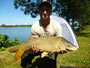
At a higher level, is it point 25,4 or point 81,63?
point 25,4

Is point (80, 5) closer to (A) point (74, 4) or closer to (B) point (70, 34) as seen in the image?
(A) point (74, 4)

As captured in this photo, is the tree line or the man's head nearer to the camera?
the man's head

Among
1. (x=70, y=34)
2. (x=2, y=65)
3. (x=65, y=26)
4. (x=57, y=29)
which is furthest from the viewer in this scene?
(x=65, y=26)

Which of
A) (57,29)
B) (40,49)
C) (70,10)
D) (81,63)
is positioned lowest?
(81,63)

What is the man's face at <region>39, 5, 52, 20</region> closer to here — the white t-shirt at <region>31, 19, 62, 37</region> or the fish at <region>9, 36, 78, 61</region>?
the white t-shirt at <region>31, 19, 62, 37</region>

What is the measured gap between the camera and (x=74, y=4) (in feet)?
69.2

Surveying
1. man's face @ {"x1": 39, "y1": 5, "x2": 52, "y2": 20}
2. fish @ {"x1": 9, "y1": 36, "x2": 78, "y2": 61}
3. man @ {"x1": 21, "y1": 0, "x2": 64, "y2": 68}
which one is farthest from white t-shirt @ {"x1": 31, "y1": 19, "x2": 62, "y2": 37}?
fish @ {"x1": 9, "y1": 36, "x2": 78, "y2": 61}

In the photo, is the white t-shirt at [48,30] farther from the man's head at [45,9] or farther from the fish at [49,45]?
the fish at [49,45]

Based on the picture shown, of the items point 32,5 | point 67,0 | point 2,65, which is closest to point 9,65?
point 2,65

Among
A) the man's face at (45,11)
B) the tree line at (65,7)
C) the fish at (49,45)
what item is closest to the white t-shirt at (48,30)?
the man's face at (45,11)

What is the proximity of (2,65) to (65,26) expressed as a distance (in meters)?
4.19

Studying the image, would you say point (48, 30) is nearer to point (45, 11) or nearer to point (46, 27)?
point (46, 27)

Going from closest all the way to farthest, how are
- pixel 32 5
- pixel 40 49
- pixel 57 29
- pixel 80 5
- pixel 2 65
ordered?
pixel 40 49, pixel 57 29, pixel 2 65, pixel 80 5, pixel 32 5

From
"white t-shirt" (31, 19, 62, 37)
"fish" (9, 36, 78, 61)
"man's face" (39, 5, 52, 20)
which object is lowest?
"fish" (9, 36, 78, 61)
